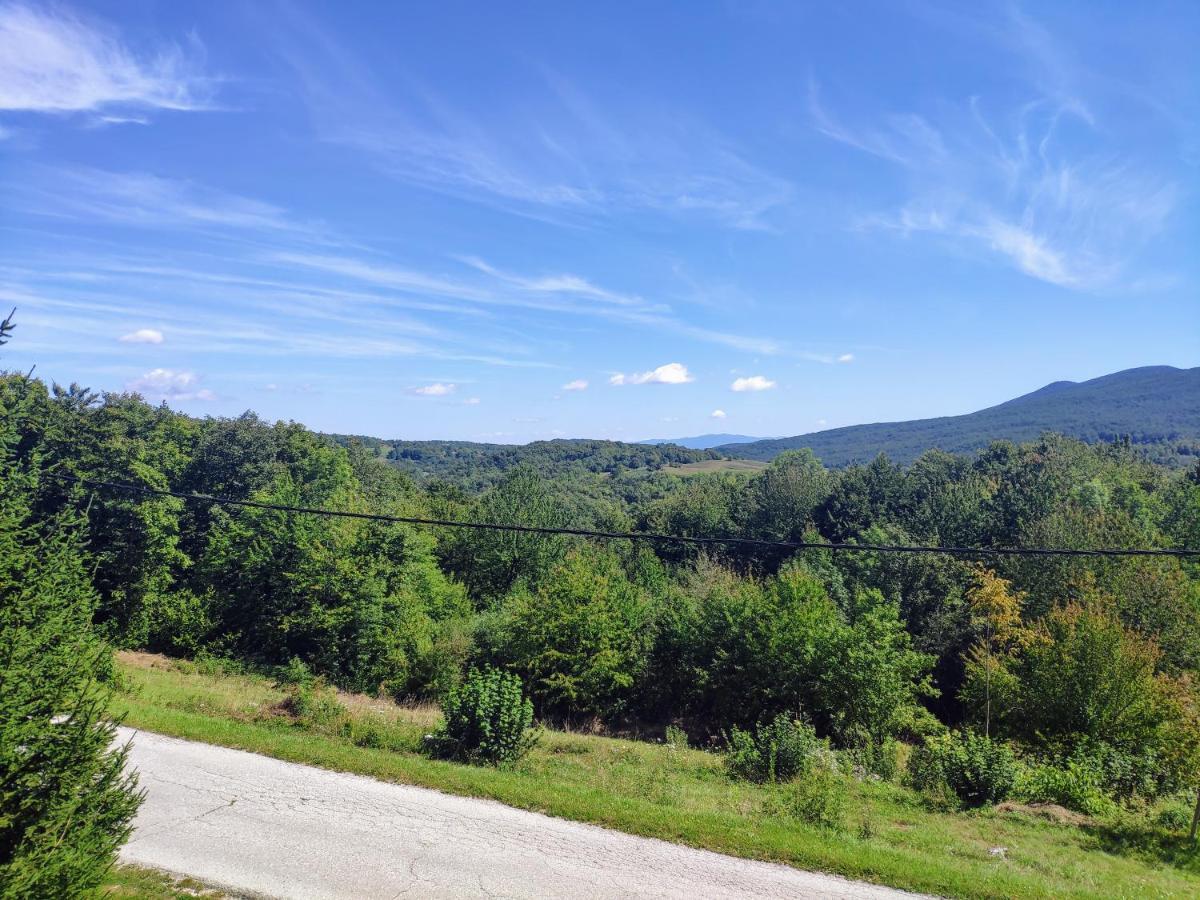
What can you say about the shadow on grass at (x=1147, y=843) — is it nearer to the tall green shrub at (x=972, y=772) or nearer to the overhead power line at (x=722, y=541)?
the tall green shrub at (x=972, y=772)

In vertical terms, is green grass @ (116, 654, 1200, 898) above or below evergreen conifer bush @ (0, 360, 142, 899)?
below

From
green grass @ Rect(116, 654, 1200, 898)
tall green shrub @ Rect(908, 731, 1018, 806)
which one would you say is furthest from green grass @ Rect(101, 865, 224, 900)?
tall green shrub @ Rect(908, 731, 1018, 806)

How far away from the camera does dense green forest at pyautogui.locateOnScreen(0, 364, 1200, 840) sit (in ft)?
72.6

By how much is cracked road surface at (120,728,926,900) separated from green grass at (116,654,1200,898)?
0.51 meters

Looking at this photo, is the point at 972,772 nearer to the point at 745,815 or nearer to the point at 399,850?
the point at 745,815

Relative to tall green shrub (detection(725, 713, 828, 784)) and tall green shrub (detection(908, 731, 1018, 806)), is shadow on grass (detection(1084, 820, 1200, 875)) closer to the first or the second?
tall green shrub (detection(908, 731, 1018, 806))

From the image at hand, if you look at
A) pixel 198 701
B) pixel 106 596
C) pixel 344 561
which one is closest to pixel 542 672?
pixel 344 561

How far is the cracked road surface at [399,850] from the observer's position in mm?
9117

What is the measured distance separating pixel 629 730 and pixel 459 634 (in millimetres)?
8975

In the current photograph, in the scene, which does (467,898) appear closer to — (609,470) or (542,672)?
(542,672)

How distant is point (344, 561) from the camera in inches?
1281

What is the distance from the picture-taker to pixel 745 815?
12.1 metres

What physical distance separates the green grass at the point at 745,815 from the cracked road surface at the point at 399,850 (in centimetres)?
51

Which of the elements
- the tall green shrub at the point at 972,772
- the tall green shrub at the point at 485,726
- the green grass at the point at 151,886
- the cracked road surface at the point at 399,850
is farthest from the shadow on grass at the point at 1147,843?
the green grass at the point at 151,886
